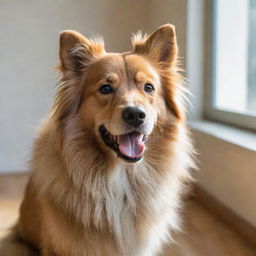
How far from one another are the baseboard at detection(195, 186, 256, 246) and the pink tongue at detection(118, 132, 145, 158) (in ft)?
3.28

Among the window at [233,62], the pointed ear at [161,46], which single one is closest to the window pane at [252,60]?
the window at [233,62]

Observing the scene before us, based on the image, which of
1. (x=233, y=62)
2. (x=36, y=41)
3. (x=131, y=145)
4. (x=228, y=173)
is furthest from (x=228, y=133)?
(x=36, y=41)

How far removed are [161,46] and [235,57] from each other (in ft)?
4.13

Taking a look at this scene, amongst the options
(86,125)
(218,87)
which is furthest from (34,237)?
(218,87)

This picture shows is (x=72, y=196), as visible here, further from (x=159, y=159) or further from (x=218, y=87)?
(x=218, y=87)

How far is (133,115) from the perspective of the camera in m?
1.47

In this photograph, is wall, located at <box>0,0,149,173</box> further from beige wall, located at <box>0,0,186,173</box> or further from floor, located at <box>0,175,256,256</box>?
floor, located at <box>0,175,256,256</box>

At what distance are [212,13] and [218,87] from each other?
54 centimetres

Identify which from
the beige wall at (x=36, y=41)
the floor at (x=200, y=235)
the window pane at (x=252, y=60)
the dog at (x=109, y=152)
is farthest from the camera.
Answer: the beige wall at (x=36, y=41)

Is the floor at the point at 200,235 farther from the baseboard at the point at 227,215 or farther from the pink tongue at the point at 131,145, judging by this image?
the pink tongue at the point at 131,145

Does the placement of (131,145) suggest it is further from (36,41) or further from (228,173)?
(36,41)

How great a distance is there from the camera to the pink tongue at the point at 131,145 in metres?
1.54

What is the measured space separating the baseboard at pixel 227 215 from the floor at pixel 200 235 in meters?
0.03

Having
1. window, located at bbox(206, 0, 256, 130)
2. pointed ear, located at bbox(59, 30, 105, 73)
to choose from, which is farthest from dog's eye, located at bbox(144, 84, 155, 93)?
window, located at bbox(206, 0, 256, 130)
